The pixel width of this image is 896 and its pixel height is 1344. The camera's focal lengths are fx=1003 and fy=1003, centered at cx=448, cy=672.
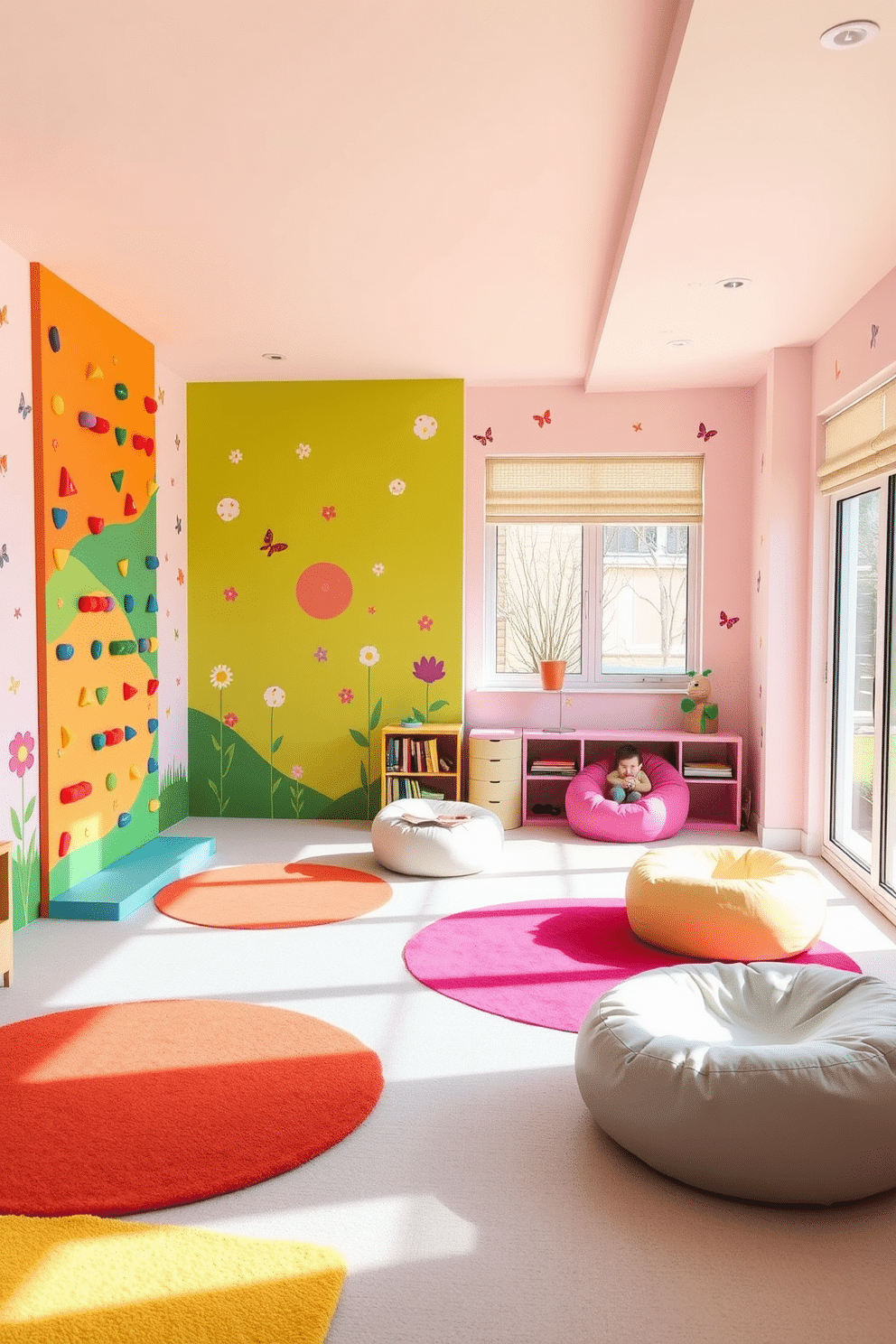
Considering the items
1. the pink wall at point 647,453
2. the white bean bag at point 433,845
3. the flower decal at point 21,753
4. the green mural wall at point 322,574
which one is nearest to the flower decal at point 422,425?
the green mural wall at point 322,574

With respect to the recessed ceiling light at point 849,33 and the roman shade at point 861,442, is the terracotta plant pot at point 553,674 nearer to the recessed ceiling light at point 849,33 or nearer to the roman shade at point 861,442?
the roman shade at point 861,442

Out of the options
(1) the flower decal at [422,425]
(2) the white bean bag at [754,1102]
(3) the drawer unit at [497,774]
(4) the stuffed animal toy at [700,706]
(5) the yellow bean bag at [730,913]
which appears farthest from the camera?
(1) the flower decal at [422,425]

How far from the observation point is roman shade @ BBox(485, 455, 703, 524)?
627cm

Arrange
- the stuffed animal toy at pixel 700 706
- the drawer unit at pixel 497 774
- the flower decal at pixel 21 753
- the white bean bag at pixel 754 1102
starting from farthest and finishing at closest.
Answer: the stuffed animal toy at pixel 700 706
the drawer unit at pixel 497 774
the flower decal at pixel 21 753
the white bean bag at pixel 754 1102

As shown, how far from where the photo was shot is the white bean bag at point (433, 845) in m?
4.84

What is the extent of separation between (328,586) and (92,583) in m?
1.82

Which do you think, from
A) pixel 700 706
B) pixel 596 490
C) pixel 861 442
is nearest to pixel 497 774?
pixel 700 706

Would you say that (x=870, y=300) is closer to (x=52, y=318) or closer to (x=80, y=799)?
(x=52, y=318)

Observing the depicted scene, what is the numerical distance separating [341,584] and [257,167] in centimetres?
315

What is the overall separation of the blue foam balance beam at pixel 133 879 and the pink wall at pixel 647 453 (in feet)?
6.95

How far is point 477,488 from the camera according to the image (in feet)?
20.7

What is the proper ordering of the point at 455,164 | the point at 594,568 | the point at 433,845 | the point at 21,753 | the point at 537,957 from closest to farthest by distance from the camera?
1. the point at 455,164
2. the point at 537,957
3. the point at 21,753
4. the point at 433,845
5. the point at 594,568

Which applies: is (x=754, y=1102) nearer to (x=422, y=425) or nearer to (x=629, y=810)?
(x=629, y=810)

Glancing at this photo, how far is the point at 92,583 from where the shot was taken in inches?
185
